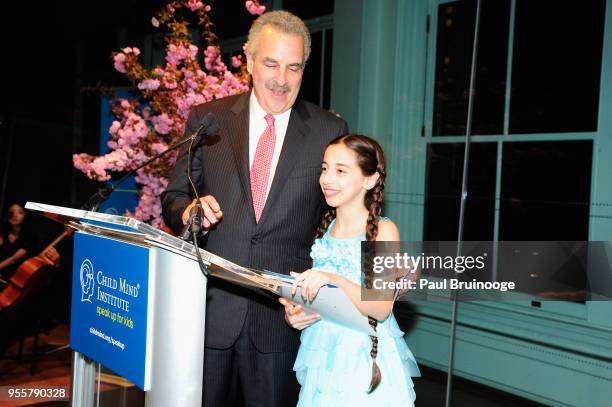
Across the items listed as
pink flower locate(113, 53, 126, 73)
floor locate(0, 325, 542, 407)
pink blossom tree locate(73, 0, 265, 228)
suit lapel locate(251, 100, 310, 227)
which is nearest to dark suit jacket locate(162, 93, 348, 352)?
suit lapel locate(251, 100, 310, 227)

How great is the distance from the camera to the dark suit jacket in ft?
5.74

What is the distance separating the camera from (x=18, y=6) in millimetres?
5590

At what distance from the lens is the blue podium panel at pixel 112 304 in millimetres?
1228

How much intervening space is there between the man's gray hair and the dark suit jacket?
0.79 ft

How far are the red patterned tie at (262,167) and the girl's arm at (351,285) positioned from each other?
382 mm

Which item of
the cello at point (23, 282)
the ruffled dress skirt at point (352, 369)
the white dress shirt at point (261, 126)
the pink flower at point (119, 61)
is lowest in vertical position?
the cello at point (23, 282)

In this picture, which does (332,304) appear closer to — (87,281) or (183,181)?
(87,281)

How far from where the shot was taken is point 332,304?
4.17 feet

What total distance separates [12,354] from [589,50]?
476 centimetres

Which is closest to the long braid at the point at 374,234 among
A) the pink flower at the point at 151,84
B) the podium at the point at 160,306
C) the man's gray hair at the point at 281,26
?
the podium at the point at 160,306

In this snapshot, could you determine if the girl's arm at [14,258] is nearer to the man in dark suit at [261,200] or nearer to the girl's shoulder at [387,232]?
the man in dark suit at [261,200]

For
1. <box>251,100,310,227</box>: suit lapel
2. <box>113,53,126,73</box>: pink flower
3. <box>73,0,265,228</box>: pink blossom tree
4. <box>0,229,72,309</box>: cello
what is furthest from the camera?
<box>0,229,72,309</box>: cello

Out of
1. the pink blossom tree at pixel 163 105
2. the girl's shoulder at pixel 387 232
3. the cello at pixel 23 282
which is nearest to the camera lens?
the girl's shoulder at pixel 387 232

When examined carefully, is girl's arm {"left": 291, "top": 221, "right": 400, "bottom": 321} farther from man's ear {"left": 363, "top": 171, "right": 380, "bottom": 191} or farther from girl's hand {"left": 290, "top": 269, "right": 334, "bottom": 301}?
man's ear {"left": 363, "top": 171, "right": 380, "bottom": 191}
